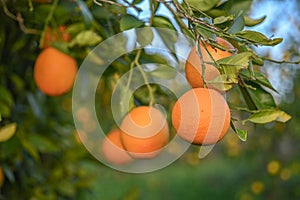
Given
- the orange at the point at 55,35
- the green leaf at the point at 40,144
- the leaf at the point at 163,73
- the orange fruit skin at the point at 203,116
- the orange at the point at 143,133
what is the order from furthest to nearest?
1. the green leaf at the point at 40,144
2. the orange at the point at 55,35
3. the leaf at the point at 163,73
4. the orange at the point at 143,133
5. the orange fruit skin at the point at 203,116

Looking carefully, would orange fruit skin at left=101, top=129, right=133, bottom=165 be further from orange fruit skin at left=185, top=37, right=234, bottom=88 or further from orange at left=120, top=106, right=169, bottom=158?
orange fruit skin at left=185, top=37, right=234, bottom=88

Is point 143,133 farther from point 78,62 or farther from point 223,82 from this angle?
point 78,62

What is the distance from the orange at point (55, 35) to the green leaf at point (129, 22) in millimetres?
220

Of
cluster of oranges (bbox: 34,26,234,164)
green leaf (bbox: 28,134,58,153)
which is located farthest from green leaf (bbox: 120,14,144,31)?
green leaf (bbox: 28,134,58,153)

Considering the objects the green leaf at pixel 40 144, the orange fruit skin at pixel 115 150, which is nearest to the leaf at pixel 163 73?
the orange fruit skin at pixel 115 150

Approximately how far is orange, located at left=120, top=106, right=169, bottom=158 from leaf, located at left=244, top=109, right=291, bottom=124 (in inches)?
4.7

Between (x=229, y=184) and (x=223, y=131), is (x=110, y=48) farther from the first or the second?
(x=229, y=184)

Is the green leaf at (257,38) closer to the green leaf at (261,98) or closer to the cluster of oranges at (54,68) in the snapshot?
the green leaf at (261,98)

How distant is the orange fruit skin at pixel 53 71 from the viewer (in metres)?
0.83

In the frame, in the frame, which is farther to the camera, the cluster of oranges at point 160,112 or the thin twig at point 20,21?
the thin twig at point 20,21

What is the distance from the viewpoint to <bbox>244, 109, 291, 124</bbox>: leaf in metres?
0.57

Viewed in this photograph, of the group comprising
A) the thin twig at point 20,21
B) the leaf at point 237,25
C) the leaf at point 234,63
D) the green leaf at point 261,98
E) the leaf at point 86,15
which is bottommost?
the thin twig at point 20,21

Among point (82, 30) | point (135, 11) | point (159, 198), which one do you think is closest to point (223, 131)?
point (135, 11)

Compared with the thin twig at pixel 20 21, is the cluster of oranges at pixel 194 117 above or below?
above
